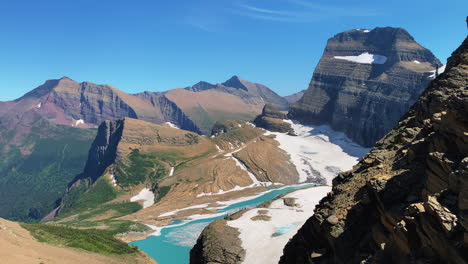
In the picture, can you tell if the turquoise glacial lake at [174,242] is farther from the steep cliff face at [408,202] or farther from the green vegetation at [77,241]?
the steep cliff face at [408,202]

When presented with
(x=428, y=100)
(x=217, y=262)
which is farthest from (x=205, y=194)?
(x=428, y=100)

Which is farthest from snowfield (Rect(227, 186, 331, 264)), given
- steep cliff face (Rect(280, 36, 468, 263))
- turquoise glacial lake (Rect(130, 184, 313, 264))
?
turquoise glacial lake (Rect(130, 184, 313, 264))

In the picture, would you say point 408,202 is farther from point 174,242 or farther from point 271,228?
point 174,242

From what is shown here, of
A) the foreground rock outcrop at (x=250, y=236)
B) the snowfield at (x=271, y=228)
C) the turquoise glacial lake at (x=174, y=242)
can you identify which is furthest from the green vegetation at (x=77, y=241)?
the snowfield at (x=271, y=228)

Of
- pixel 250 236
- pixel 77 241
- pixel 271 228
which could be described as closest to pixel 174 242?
pixel 77 241

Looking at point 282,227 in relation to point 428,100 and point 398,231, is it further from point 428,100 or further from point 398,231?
point 398,231

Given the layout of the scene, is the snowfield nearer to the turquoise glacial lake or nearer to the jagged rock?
the jagged rock
